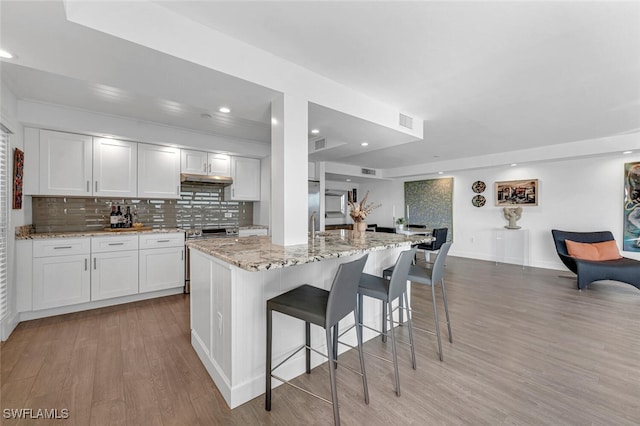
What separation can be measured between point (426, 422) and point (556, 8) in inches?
100

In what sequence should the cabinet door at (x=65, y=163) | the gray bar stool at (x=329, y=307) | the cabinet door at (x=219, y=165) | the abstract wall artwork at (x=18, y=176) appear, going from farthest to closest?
the cabinet door at (x=219, y=165) → the cabinet door at (x=65, y=163) → the abstract wall artwork at (x=18, y=176) → the gray bar stool at (x=329, y=307)

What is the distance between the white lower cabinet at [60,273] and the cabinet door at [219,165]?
1876 millimetres

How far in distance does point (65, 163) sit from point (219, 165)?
6.07 ft

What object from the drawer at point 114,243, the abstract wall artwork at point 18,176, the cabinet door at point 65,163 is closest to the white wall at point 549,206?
the drawer at point 114,243

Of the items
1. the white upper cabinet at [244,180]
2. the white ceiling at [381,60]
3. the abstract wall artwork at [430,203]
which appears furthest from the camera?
the abstract wall artwork at [430,203]

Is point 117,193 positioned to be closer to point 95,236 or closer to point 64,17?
point 95,236

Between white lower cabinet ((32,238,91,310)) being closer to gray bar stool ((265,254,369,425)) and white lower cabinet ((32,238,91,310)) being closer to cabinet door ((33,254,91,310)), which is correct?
cabinet door ((33,254,91,310))

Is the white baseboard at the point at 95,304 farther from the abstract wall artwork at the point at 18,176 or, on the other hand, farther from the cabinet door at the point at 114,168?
the cabinet door at the point at 114,168

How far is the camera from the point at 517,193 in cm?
594

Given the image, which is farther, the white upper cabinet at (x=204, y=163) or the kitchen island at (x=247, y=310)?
the white upper cabinet at (x=204, y=163)

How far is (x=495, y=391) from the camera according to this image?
1818mm

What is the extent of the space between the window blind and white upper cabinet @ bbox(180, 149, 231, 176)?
5.79 feet

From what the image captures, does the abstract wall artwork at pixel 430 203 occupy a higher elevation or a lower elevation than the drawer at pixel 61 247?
higher

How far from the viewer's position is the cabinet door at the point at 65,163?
313 centimetres
